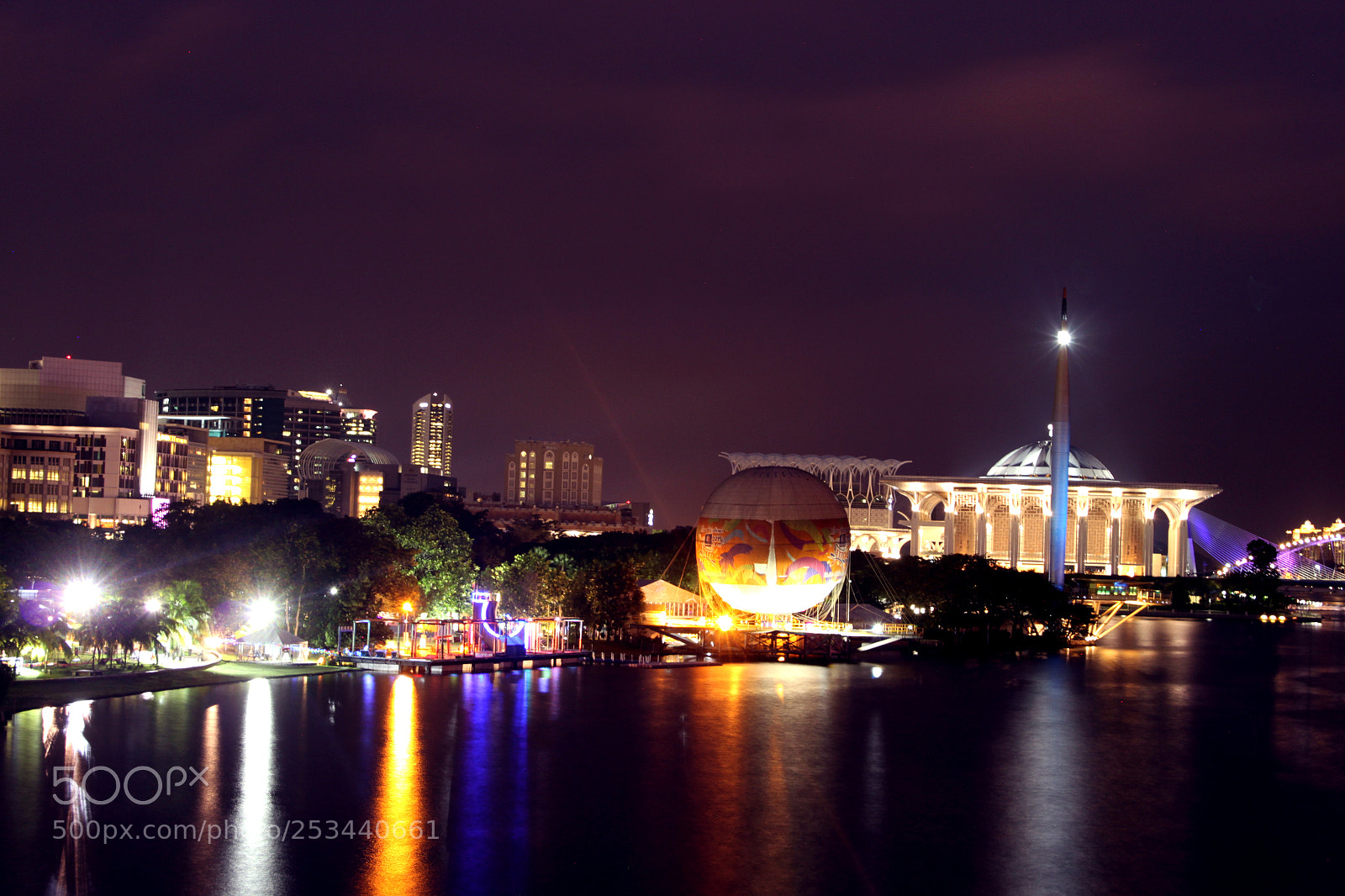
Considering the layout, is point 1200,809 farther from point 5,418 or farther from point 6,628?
point 5,418

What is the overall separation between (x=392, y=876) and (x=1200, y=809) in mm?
23607

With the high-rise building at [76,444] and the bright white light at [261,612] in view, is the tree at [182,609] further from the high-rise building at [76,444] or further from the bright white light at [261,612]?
the high-rise building at [76,444]

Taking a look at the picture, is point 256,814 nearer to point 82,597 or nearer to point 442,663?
point 82,597

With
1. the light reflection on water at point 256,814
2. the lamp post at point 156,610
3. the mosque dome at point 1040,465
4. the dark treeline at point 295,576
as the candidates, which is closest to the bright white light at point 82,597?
the dark treeline at point 295,576

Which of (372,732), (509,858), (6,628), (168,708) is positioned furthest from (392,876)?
(6,628)

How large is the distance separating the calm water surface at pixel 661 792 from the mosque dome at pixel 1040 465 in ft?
368

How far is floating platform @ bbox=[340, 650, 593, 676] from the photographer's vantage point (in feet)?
208

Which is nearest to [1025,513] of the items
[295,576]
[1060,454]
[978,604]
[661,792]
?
[1060,454]

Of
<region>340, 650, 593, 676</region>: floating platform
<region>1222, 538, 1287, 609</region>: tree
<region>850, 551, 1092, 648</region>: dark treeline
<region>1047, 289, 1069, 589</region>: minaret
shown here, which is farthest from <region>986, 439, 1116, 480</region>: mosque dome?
<region>340, 650, 593, 676</region>: floating platform

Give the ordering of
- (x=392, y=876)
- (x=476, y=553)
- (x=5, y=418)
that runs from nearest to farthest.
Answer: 1. (x=392, y=876)
2. (x=476, y=553)
3. (x=5, y=418)

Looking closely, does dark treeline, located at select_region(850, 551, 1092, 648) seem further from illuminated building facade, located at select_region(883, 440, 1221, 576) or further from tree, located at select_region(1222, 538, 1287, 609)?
illuminated building facade, located at select_region(883, 440, 1221, 576)

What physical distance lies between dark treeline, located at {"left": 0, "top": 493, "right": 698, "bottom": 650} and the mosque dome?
7956cm

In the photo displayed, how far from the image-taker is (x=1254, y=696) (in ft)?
214

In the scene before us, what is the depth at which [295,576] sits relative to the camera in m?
70.1
